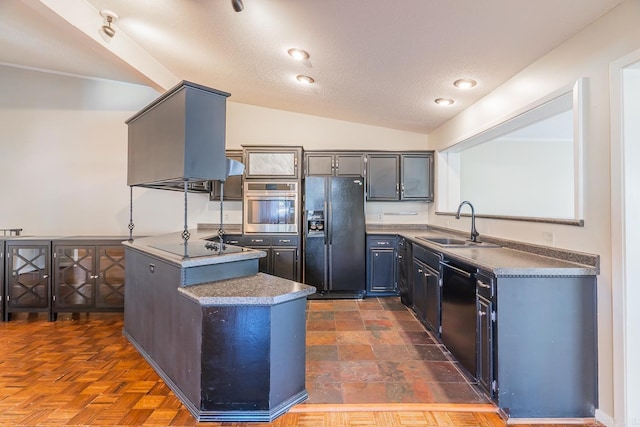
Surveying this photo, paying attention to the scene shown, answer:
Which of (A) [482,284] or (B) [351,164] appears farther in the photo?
(B) [351,164]

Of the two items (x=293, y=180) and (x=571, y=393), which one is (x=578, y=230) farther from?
(x=293, y=180)

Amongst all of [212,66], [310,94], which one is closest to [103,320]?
[212,66]

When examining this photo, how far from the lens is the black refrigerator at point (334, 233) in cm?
409

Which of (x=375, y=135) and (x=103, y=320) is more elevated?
(x=375, y=135)

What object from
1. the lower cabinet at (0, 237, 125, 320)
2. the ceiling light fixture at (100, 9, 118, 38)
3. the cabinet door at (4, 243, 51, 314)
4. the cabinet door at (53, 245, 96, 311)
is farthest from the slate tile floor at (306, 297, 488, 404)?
the ceiling light fixture at (100, 9, 118, 38)

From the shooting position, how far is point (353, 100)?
3.63 meters

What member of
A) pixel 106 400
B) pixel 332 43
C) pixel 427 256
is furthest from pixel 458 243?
pixel 106 400

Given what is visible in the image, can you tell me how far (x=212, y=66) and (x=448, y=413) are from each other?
375 cm

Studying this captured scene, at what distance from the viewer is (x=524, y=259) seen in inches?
83.2

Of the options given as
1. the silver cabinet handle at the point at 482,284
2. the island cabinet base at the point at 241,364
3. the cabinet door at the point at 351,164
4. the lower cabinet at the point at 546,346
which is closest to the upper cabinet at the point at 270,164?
the cabinet door at the point at 351,164

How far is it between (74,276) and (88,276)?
0.57ft

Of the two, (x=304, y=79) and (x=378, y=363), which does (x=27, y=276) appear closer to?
(x=304, y=79)

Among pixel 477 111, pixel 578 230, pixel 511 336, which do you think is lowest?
pixel 511 336

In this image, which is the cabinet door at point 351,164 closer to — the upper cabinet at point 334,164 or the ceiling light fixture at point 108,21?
the upper cabinet at point 334,164
